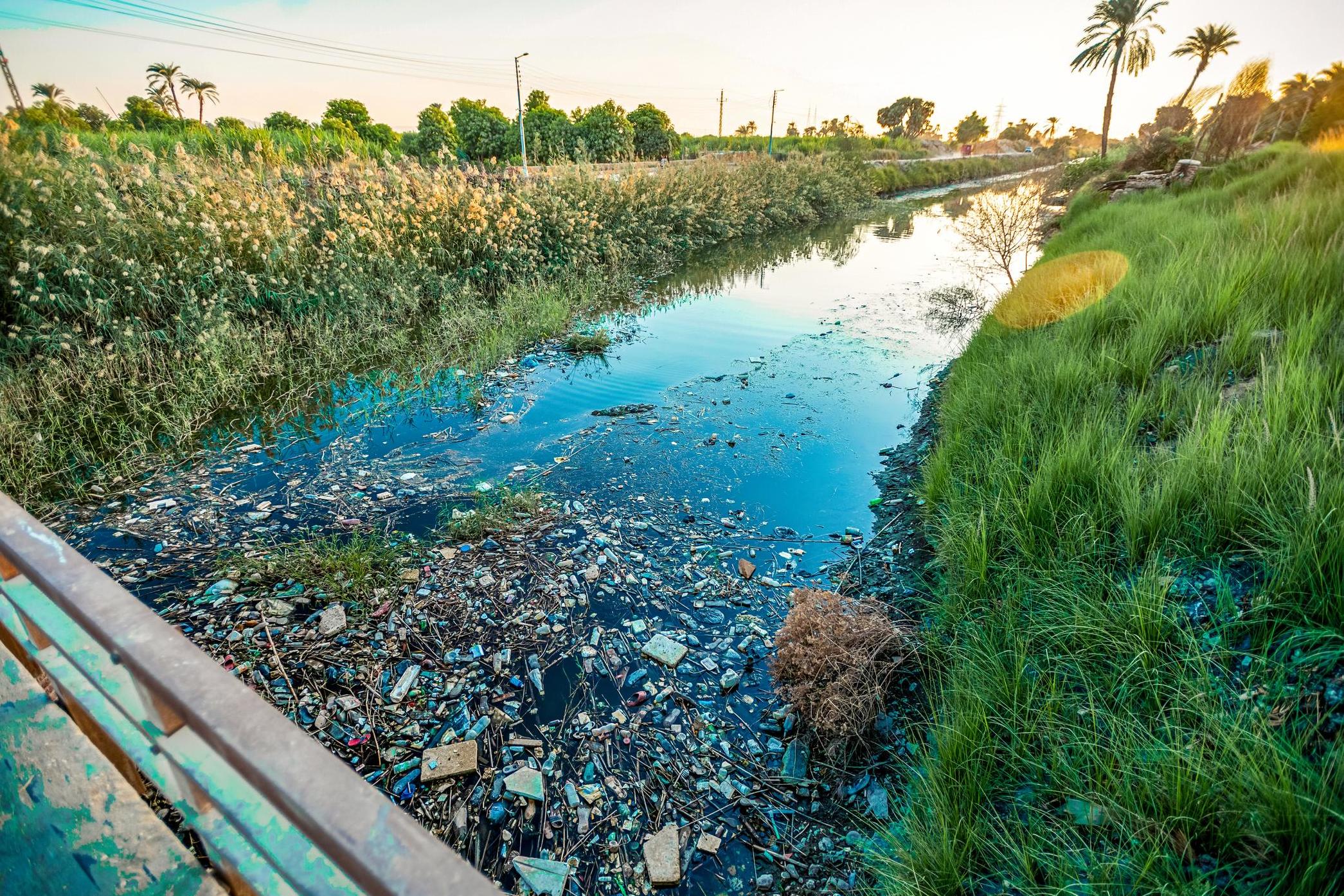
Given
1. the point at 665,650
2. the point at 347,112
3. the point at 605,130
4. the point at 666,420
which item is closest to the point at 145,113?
the point at 347,112

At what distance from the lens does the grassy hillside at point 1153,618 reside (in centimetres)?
187

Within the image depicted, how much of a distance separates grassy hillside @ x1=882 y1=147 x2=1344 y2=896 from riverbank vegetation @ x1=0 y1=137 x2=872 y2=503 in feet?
23.1

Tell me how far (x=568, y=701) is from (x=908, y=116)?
9988cm

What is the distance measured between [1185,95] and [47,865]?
156 ft

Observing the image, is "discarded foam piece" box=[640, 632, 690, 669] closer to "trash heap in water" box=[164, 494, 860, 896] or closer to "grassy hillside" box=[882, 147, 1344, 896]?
"trash heap in water" box=[164, 494, 860, 896]

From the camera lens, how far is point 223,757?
0.82 meters

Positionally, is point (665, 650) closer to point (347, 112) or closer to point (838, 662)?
point (838, 662)

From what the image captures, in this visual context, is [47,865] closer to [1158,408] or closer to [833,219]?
[1158,408]

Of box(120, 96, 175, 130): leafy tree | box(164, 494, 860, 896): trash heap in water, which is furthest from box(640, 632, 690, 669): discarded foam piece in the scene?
box(120, 96, 175, 130): leafy tree

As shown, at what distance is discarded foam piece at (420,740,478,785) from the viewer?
298cm

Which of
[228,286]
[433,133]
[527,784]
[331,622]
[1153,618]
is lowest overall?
[527,784]

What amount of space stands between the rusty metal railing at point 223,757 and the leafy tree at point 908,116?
9831cm

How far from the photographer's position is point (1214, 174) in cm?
1262

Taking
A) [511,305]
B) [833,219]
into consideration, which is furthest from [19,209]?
[833,219]
